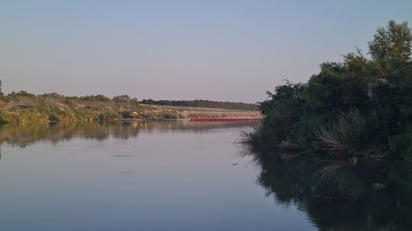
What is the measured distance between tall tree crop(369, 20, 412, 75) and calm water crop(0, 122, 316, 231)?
903cm

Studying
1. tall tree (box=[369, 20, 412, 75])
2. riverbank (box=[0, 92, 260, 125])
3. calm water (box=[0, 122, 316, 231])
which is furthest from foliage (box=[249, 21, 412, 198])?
riverbank (box=[0, 92, 260, 125])

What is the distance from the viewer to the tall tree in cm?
2505

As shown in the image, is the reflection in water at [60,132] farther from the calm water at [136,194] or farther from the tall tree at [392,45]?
the tall tree at [392,45]

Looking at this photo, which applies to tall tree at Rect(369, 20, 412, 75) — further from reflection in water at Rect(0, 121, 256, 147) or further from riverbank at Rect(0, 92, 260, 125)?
riverbank at Rect(0, 92, 260, 125)

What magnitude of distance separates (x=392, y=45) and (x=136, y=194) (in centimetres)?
1734

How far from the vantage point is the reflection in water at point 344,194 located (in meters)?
10.9

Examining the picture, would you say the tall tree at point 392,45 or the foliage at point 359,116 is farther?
the tall tree at point 392,45

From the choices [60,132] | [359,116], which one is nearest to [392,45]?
[359,116]

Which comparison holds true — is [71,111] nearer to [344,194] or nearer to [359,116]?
[359,116]

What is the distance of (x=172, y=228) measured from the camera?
Answer: 10.5 meters

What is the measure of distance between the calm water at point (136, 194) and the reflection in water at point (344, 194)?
480 mm

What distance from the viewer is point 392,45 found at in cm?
2545

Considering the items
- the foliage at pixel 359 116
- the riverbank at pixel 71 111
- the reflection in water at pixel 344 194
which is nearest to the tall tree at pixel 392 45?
the foliage at pixel 359 116

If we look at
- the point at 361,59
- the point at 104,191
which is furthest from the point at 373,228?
the point at 361,59
